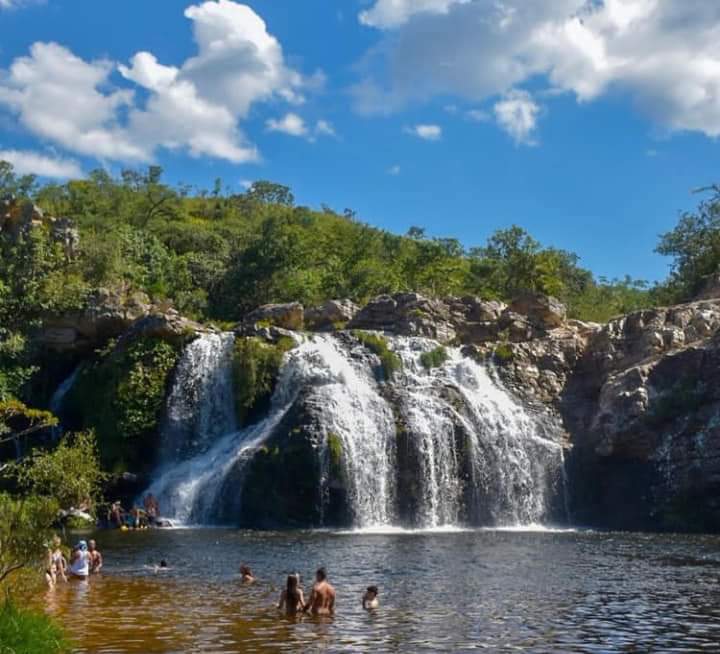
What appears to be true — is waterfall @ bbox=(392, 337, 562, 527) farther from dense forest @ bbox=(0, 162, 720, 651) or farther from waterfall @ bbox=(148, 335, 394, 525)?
dense forest @ bbox=(0, 162, 720, 651)

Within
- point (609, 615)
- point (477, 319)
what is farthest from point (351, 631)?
point (477, 319)

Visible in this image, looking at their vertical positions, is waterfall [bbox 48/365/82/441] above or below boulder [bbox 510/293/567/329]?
below

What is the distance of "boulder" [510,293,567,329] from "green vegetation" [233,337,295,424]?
53.7 ft

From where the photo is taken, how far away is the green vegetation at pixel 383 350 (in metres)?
47.8

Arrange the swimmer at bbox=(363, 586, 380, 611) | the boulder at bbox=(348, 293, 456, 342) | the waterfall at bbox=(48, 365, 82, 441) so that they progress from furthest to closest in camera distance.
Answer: the boulder at bbox=(348, 293, 456, 342)
the waterfall at bbox=(48, 365, 82, 441)
the swimmer at bbox=(363, 586, 380, 611)

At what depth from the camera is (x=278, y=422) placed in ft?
143

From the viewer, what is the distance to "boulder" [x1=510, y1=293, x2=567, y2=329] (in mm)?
56344

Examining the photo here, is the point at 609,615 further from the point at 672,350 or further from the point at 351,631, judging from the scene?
the point at 672,350

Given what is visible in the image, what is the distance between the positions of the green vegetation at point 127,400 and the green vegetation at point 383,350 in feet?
32.4

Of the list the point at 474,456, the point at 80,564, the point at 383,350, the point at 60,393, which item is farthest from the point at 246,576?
the point at 60,393

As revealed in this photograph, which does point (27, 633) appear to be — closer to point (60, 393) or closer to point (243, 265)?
point (60, 393)

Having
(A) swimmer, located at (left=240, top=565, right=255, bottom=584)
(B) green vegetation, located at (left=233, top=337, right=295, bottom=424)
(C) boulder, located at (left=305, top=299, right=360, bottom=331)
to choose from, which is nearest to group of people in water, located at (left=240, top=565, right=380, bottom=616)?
(A) swimmer, located at (left=240, top=565, right=255, bottom=584)

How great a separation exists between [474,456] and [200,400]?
560 inches

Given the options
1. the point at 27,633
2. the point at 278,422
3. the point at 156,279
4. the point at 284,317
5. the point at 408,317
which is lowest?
the point at 27,633
